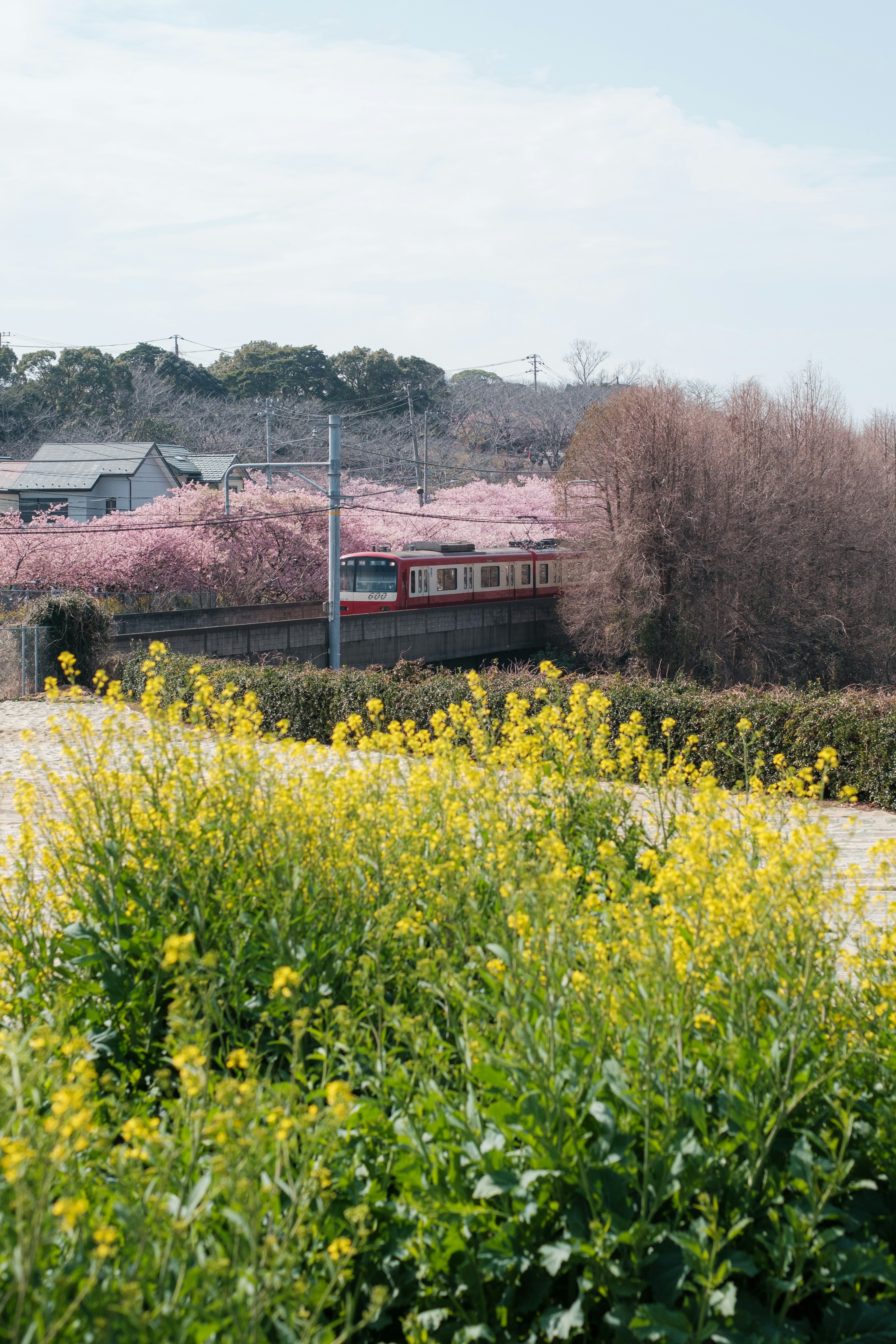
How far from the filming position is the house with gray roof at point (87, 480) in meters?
48.1

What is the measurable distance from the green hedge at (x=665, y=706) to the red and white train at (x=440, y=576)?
32.4ft

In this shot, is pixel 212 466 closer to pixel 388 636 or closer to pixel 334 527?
pixel 388 636

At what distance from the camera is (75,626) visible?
20.5 m

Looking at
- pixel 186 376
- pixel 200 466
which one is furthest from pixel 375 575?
pixel 186 376

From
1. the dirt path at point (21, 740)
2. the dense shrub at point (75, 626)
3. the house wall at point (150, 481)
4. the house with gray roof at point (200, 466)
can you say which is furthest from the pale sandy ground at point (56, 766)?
the house with gray roof at point (200, 466)

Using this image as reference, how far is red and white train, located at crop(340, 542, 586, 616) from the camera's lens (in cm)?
2755

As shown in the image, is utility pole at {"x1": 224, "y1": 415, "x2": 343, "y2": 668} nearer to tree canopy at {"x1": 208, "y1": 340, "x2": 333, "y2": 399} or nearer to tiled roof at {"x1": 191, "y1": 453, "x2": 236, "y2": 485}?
tiled roof at {"x1": 191, "y1": 453, "x2": 236, "y2": 485}

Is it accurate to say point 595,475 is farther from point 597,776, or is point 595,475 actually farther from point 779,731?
point 597,776

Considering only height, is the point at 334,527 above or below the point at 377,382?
below

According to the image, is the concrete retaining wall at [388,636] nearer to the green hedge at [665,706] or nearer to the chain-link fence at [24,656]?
the chain-link fence at [24,656]

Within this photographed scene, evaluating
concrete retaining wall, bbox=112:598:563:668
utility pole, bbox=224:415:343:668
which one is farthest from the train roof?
utility pole, bbox=224:415:343:668

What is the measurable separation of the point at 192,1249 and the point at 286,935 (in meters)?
1.57

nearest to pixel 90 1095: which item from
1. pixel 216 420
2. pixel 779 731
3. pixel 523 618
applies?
pixel 779 731

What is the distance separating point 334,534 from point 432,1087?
66.7ft
